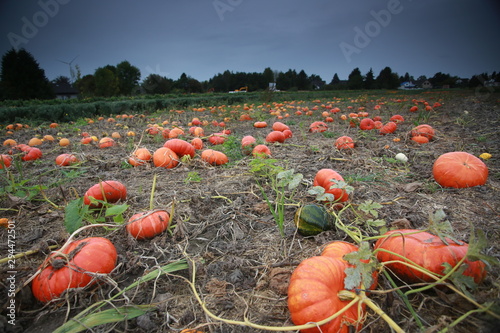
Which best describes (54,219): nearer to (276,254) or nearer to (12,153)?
(276,254)

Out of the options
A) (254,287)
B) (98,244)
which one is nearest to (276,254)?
(254,287)

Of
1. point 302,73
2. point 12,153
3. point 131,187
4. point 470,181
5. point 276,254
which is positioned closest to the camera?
point 276,254

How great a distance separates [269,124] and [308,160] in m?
4.78

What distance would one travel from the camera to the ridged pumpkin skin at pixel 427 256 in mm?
1249

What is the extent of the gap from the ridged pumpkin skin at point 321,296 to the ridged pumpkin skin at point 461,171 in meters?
2.25

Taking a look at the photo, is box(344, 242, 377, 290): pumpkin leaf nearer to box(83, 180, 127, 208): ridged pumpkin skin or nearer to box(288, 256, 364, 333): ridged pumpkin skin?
box(288, 256, 364, 333): ridged pumpkin skin

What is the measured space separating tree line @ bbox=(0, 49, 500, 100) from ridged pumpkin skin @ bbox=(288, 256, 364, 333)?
80.2 feet

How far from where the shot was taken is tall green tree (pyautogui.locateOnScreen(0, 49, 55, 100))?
117 ft

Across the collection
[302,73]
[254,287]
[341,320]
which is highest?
[302,73]

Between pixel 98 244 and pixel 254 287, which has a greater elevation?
pixel 98 244

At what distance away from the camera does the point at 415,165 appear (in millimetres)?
3533

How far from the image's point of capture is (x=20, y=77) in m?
36.0

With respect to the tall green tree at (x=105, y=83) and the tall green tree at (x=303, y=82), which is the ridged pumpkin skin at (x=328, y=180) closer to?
the tall green tree at (x=105, y=83)

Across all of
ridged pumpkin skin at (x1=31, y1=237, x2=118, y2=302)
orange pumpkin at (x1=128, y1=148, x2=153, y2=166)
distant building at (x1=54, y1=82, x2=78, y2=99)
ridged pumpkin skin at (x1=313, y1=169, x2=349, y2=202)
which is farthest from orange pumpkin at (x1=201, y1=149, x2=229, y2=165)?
distant building at (x1=54, y1=82, x2=78, y2=99)
